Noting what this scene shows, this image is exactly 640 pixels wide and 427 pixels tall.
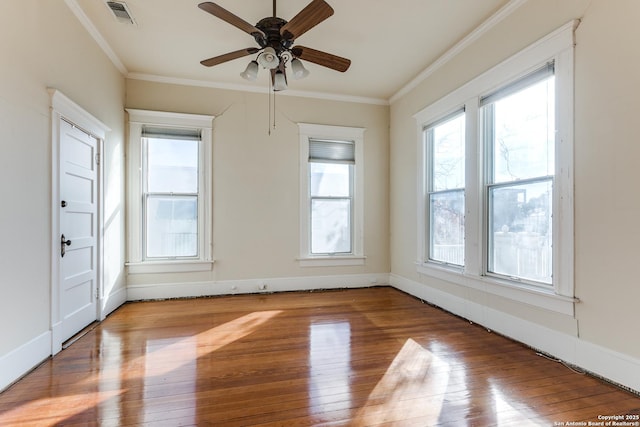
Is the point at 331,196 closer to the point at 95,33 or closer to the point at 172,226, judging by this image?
the point at 172,226

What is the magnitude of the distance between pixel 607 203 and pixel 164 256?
484cm

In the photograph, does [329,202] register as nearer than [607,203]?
No

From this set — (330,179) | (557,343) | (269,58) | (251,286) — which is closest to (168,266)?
(251,286)

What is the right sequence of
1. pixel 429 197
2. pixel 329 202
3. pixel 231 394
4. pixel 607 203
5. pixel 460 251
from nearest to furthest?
pixel 231 394 → pixel 607 203 → pixel 460 251 → pixel 429 197 → pixel 329 202

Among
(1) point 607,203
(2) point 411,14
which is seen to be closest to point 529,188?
(1) point 607,203

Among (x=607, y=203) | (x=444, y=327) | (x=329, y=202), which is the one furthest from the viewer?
(x=329, y=202)

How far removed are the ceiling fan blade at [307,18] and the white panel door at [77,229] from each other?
7.12 ft

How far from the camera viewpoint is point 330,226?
16.9 feet

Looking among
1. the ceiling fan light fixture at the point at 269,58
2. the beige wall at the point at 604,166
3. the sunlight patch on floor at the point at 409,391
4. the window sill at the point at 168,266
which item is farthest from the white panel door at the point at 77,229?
the beige wall at the point at 604,166

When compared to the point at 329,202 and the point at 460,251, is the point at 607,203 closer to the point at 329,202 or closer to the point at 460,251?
the point at 460,251

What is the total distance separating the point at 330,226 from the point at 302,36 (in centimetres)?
276

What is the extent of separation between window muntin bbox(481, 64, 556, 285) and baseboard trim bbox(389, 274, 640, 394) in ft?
1.40

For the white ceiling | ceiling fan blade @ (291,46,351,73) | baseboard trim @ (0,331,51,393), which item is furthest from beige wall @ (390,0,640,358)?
baseboard trim @ (0,331,51,393)

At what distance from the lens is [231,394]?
2080mm
